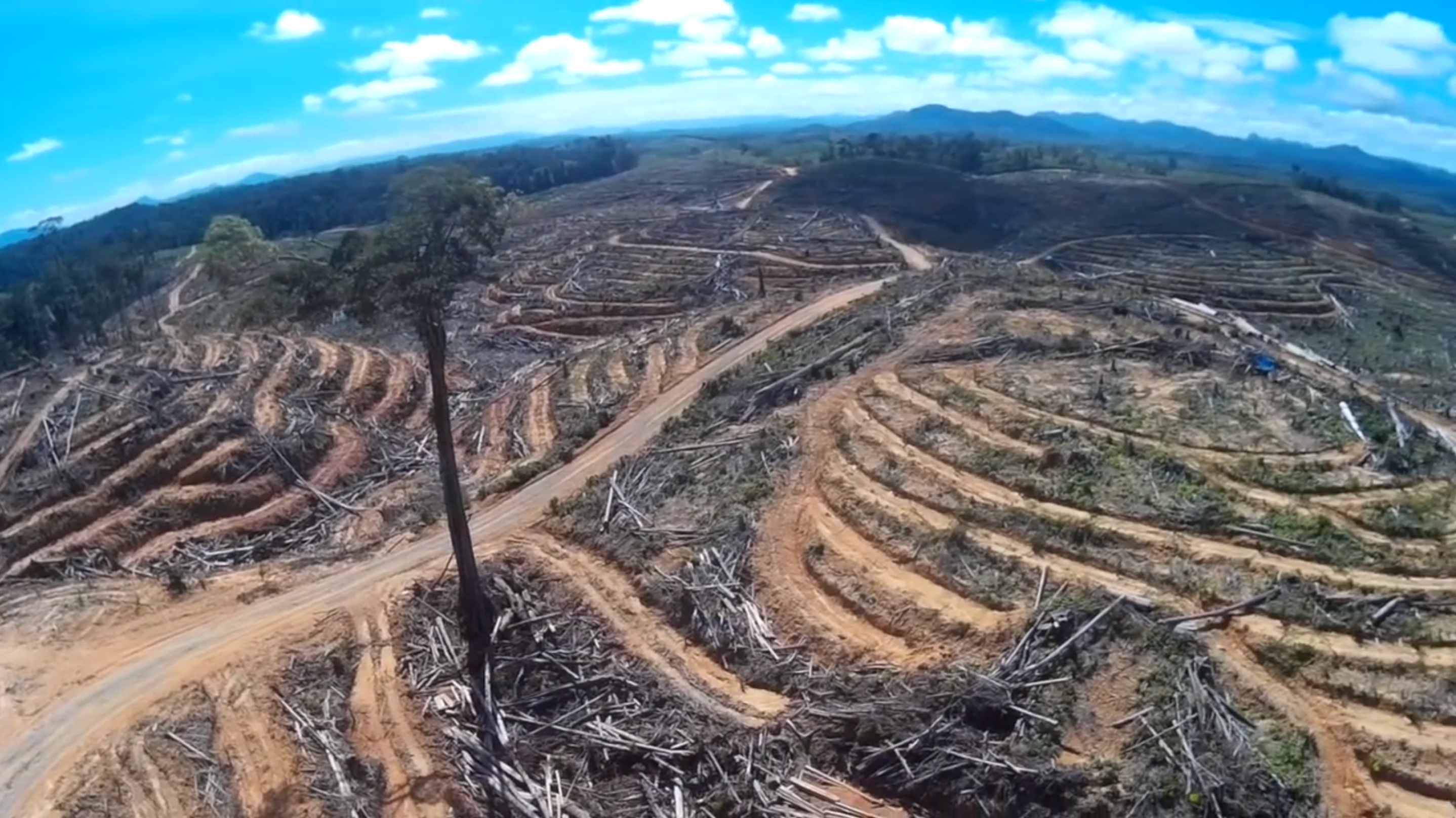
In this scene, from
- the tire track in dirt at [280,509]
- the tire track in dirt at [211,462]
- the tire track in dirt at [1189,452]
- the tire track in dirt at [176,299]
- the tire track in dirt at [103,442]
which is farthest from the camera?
the tire track in dirt at [176,299]

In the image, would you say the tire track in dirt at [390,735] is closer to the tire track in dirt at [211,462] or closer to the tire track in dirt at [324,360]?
the tire track in dirt at [211,462]

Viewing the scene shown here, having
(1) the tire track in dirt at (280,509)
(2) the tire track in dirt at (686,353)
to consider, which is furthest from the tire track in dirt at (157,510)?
(2) the tire track in dirt at (686,353)

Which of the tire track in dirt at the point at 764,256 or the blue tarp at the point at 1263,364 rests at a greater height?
the tire track in dirt at the point at 764,256

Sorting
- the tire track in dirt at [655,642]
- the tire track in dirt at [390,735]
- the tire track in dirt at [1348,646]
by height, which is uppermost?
the tire track in dirt at [1348,646]

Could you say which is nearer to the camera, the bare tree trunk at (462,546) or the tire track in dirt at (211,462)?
the bare tree trunk at (462,546)

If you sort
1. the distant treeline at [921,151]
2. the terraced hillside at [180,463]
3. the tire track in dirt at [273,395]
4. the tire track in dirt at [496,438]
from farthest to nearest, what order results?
the distant treeline at [921,151], the tire track in dirt at [496,438], the tire track in dirt at [273,395], the terraced hillside at [180,463]

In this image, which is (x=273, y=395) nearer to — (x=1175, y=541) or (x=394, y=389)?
(x=394, y=389)
